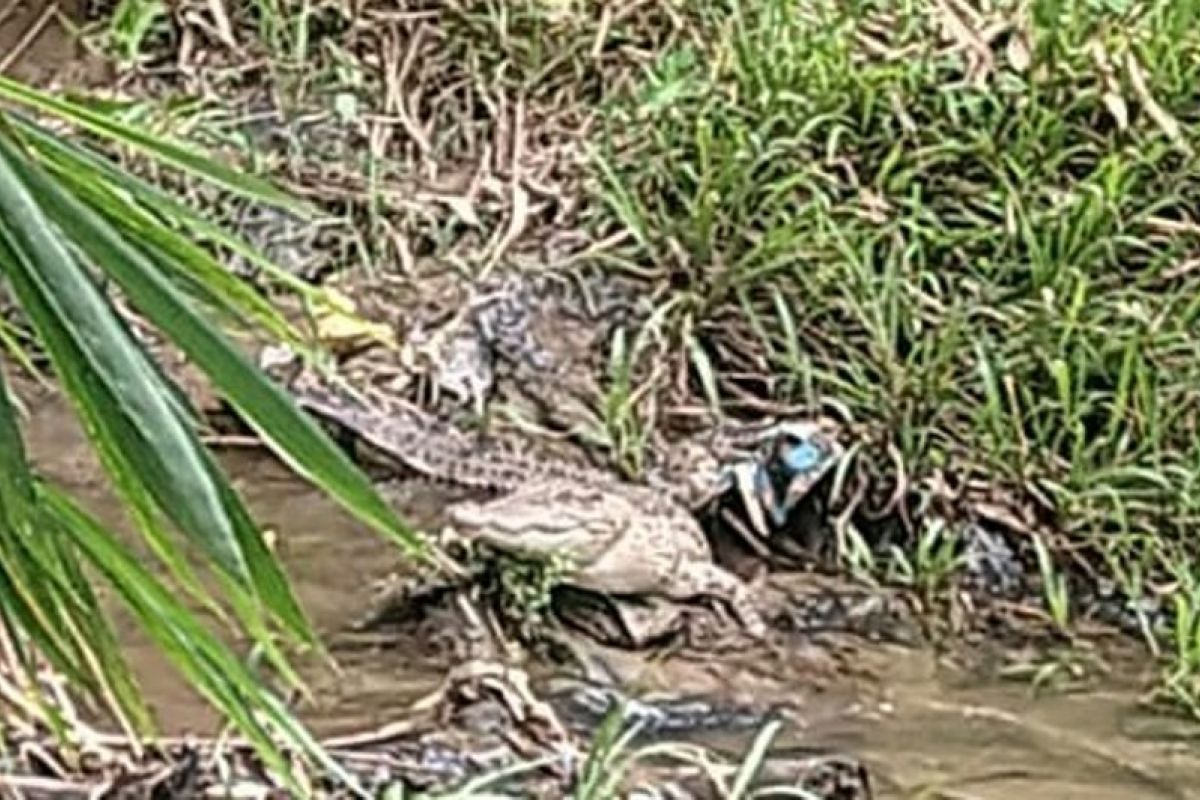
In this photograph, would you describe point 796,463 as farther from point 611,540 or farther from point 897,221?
point 897,221

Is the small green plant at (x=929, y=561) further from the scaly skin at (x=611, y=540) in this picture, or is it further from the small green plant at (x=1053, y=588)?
the scaly skin at (x=611, y=540)

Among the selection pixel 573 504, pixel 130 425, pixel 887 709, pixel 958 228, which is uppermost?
pixel 130 425

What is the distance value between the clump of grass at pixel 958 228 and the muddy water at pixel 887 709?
1.06 feet

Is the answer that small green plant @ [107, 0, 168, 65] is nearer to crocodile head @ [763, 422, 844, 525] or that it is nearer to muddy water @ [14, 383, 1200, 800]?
muddy water @ [14, 383, 1200, 800]

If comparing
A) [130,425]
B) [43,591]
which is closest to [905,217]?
[43,591]

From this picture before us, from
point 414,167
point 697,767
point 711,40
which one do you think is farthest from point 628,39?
point 697,767

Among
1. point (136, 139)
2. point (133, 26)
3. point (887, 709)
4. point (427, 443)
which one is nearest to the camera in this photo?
point (136, 139)

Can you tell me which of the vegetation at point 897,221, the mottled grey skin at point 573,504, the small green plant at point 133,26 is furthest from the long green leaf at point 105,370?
the small green plant at point 133,26

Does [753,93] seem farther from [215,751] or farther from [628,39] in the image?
[215,751]

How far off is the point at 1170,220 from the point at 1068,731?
1.40 metres

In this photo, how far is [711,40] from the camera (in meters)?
4.65

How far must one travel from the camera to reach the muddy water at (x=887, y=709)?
2.90 metres

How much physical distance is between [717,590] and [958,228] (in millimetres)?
1112

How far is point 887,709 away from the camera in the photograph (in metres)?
3.11
